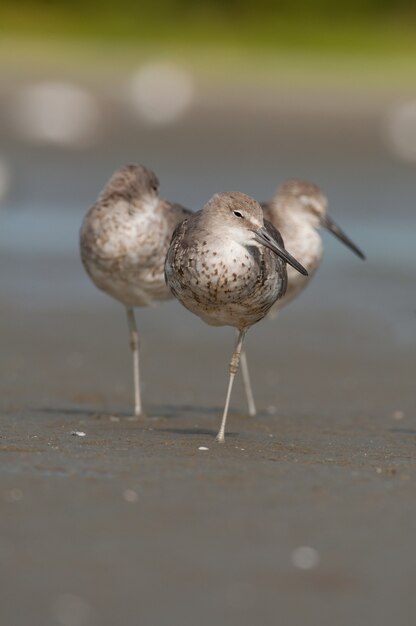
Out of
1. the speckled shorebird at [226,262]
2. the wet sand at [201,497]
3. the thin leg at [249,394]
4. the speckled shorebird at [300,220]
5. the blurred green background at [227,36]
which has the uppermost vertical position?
the blurred green background at [227,36]

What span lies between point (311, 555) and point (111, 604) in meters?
0.90

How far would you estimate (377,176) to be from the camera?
24.0 meters

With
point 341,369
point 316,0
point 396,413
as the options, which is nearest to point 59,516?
point 396,413

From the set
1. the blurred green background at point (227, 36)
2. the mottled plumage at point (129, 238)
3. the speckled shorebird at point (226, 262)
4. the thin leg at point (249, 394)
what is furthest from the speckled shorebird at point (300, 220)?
the blurred green background at point (227, 36)

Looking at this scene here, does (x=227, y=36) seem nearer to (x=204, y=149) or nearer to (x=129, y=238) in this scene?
(x=204, y=149)

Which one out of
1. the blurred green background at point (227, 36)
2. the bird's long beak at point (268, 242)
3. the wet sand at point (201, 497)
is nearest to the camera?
the wet sand at point (201, 497)

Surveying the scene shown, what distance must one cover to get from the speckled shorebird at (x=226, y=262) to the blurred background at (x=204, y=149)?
87.1 inches

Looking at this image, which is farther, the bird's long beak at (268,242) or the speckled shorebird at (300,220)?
the speckled shorebird at (300,220)

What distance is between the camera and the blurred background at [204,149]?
11.7 metres

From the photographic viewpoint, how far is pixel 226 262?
7.61m

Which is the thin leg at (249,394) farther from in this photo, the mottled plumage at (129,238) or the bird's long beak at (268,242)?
the bird's long beak at (268,242)

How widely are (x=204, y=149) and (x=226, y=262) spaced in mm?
19334

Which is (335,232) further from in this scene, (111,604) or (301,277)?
(111,604)

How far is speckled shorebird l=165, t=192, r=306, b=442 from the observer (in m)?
7.63
